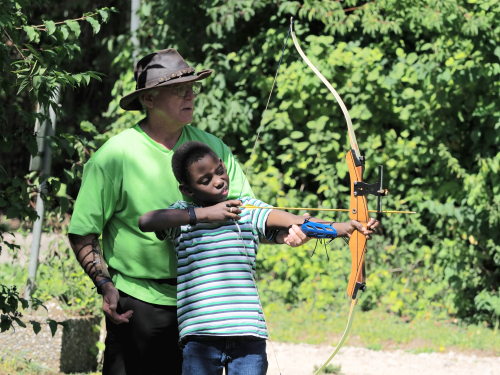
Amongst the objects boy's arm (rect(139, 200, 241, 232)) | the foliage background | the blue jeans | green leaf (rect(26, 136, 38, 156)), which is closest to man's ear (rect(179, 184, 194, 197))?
boy's arm (rect(139, 200, 241, 232))

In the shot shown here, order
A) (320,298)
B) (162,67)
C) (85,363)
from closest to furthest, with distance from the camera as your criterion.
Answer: (162,67) → (85,363) → (320,298)

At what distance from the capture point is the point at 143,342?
8.66ft

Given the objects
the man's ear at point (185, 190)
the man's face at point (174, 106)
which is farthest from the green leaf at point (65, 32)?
the man's ear at point (185, 190)

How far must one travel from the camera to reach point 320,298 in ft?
20.2

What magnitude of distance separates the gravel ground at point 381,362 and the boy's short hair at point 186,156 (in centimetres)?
256

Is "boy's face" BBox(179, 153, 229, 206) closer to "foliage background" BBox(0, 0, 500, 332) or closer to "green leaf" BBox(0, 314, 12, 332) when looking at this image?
"green leaf" BBox(0, 314, 12, 332)

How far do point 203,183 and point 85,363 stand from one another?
2525 millimetres

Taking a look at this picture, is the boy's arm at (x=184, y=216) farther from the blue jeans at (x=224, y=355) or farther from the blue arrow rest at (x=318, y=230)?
the blue jeans at (x=224, y=355)

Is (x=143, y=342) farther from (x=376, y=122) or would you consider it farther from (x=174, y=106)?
(x=376, y=122)

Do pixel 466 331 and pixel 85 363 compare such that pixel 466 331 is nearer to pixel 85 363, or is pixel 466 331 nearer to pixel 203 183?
pixel 85 363

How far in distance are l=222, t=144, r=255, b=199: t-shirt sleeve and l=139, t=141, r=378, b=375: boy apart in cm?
18

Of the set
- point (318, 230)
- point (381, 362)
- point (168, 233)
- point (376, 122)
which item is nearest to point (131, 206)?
point (168, 233)

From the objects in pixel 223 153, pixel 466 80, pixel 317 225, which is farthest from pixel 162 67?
pixel 466 80

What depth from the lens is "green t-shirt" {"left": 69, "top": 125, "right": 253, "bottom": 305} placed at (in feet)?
8.48
